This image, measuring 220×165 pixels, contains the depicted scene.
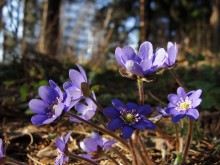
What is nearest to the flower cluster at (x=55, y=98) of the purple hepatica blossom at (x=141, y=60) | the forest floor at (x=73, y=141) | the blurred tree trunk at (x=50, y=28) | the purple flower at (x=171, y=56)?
the purple hepatica blossom at (x=141, y=60)

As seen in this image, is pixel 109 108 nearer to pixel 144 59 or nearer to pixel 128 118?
pixel 128 118

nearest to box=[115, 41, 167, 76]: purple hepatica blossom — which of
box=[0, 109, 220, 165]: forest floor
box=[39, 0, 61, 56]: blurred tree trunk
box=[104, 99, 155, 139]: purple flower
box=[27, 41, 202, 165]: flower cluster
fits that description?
A: box=[27, 41, 202, 165]: flower cluster

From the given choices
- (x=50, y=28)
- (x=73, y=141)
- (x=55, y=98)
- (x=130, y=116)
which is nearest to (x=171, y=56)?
(x=130, y=116)

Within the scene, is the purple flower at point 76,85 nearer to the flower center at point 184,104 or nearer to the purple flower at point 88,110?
the purple flower at point 88,110

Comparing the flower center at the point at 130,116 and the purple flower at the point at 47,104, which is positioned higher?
the purple flower at the point at 47,104

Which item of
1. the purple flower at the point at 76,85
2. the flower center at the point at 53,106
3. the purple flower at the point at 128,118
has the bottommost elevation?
the purple flower at the point at 128,118

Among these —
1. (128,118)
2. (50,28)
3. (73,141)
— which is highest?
(50,28)

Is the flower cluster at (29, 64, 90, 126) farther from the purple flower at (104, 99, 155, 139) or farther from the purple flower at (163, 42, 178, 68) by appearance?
the purple flower at (163, 42, 178, 68)
